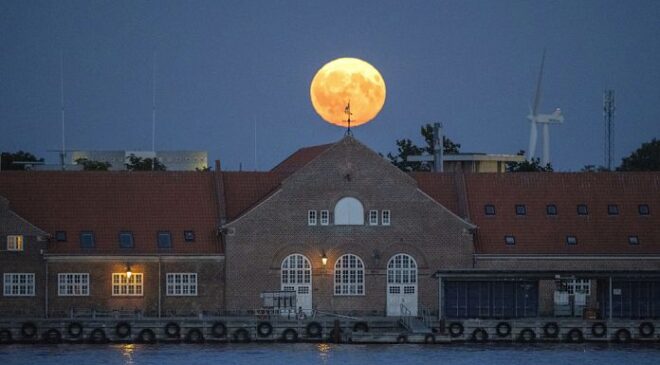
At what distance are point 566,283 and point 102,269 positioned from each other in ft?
80.5

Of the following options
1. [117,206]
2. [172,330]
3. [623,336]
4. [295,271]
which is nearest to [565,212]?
[623,336]

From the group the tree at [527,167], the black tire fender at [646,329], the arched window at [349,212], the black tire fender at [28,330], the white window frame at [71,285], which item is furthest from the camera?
the tree at [527,167]

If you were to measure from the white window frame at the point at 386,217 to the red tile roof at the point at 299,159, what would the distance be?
5.61 metres

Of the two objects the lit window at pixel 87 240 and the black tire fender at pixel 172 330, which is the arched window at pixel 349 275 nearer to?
the black tire fender at pixel 172 330

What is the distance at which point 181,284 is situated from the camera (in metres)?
110

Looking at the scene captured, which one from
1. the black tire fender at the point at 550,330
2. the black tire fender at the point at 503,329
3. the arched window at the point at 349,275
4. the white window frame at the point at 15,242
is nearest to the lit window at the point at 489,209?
the arched window at the point at 349,275

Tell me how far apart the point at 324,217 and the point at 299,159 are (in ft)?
41.6

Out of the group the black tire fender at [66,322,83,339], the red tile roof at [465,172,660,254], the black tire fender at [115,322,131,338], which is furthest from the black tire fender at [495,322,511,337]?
the black tire fender at [66,322,83,339]

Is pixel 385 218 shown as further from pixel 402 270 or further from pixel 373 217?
pixel 402 270

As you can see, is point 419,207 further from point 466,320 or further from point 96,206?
point 96,206

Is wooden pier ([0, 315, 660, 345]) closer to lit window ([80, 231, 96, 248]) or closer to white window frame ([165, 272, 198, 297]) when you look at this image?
white window frame ([165, 272, 198, 297])

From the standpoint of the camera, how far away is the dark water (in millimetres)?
95375

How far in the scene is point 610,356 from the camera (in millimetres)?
99062

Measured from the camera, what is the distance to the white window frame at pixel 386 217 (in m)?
112
